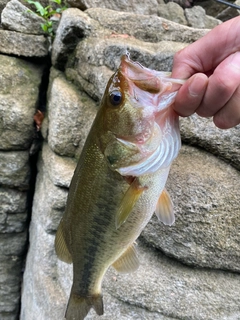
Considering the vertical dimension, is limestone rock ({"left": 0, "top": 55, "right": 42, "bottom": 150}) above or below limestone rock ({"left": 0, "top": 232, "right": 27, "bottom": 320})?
above

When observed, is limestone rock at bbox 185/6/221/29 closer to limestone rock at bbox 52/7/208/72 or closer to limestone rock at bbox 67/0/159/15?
limestone rock at bbox 67/0/159/15

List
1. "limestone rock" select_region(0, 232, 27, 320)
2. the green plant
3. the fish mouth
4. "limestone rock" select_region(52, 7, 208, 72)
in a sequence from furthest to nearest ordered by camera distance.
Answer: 1. "limestone rock" select_region(0, 232, 27, 320)
2. the green plant
3. "limestone rock" select_region(52, 7, 208, 72)
4. the fish mouth

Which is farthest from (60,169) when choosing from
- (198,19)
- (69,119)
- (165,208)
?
(198,19)

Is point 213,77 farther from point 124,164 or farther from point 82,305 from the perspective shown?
point 82,305

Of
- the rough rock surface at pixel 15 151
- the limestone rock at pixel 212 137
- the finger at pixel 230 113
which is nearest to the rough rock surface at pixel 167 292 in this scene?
the limestone rock at pixel 212 137

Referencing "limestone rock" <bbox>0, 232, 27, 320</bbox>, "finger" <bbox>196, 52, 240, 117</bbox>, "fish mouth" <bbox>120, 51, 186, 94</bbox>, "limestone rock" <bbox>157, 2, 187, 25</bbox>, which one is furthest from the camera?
"limestone rock" <bbox>157, 2, 187, 25</bbox>

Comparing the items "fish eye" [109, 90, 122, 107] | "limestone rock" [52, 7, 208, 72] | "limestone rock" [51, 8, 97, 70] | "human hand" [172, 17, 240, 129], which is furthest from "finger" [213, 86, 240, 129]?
"limestone rock" [51, 8, 97, 70]

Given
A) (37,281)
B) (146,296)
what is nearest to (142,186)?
(146,296)
